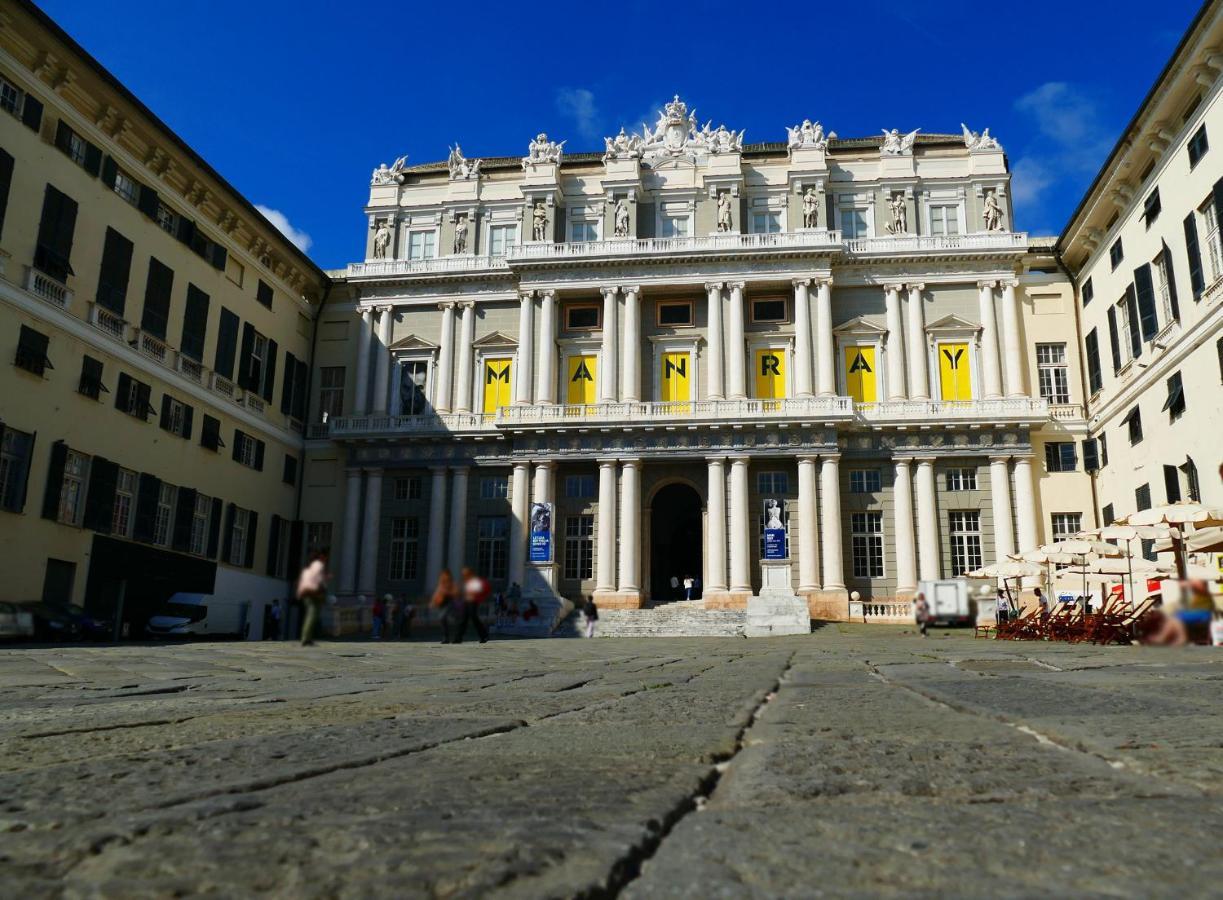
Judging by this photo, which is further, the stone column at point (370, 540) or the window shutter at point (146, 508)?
the window shutter at point (146, 508)

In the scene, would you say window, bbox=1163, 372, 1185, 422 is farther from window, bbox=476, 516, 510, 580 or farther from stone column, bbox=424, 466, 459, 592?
window, bbox=476, 516, 510, 580

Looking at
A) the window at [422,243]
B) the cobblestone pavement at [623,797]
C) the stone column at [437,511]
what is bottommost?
the cobblestone pavement at [623,797]

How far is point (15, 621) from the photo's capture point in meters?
22.0

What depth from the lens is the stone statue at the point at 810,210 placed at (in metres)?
46.2

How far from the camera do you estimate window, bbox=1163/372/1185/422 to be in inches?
1231

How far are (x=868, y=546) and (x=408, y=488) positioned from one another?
3860 cm

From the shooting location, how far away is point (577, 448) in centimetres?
535

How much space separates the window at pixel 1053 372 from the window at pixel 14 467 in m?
39.8

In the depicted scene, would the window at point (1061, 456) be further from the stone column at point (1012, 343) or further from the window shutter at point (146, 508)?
the window shutter at point (146, 508)

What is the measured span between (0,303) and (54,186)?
468 cm

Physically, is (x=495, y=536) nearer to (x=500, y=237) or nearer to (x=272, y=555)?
(x=272, y=555)

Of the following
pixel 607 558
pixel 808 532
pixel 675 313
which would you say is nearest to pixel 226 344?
pixel 675 313

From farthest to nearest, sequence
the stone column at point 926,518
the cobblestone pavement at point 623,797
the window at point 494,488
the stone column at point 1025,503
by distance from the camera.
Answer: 1. the stone column at point 926,518
2. the stone column at point 1025,503
3. the window at point 494,488
4. the cobblestone pavement at point 623,797

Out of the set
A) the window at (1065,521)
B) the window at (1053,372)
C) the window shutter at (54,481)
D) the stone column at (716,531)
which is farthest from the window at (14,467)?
the window at (1053,372)
